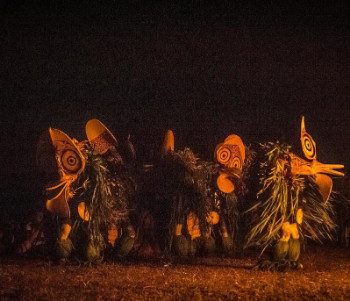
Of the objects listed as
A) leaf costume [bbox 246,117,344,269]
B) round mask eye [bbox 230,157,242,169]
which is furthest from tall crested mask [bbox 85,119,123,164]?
leaf costume [bbox 246,117,344,269]

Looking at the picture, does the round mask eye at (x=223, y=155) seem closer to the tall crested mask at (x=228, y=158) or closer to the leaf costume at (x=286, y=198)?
the tall crested mask at (x=228, y=158)

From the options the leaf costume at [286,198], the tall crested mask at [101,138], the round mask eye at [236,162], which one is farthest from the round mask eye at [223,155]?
the tall crested mask at [101,138]

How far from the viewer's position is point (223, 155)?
37.2ft

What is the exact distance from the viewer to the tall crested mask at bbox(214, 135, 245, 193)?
11234mm

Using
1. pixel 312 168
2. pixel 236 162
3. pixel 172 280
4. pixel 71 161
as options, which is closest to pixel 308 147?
pixel 312 168

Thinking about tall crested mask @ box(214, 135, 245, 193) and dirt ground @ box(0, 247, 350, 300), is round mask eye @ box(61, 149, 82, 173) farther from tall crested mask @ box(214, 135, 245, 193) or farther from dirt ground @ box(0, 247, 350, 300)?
tall crested mask @ box(214, 135, 245, 193)

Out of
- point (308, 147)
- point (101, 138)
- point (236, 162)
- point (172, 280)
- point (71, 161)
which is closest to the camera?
point (172, 280)

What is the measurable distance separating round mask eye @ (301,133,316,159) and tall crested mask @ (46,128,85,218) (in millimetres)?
4113

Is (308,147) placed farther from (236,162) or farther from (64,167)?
(64,167)

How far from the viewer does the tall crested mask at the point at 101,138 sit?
10.8 m

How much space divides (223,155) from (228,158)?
0.12m

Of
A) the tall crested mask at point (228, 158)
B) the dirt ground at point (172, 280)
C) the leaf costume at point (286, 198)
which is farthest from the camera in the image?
the tall crested mask at point (228, 158)

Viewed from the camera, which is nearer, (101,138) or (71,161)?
(71,161)

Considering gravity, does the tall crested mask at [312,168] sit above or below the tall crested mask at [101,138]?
below
